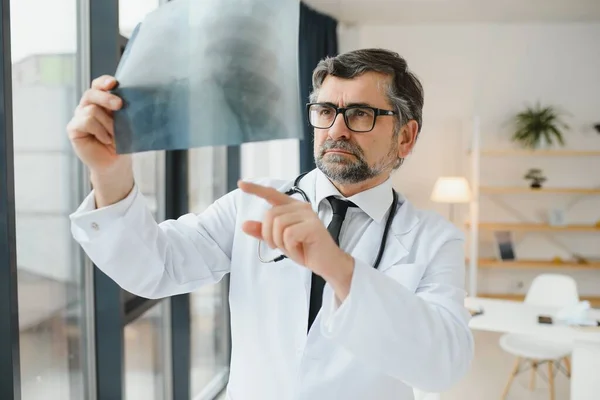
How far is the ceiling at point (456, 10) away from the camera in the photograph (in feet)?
15.1

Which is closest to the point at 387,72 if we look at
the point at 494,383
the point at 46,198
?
the point at 46,198

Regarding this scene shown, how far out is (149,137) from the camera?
0.80 m

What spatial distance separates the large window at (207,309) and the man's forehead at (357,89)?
223 centimetres

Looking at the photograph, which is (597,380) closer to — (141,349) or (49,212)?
(141,349)

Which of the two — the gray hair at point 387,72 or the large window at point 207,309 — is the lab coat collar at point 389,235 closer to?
the gray hair at point 387,72

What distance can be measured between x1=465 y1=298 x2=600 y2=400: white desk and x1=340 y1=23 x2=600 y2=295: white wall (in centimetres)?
200

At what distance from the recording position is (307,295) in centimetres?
122

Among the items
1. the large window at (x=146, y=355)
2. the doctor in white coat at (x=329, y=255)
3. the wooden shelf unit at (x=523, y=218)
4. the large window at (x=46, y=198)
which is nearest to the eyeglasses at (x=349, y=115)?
the doctor in white coat at (x=329, y=255)

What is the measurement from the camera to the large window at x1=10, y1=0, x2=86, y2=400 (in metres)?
1.71

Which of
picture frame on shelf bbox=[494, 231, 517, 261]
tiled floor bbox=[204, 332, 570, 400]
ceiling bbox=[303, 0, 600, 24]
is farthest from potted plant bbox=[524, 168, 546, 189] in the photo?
tiled floor bbox=[204, 332, 570, 400]

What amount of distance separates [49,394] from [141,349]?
0.81 meters

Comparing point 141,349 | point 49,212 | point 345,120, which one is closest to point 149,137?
point 345,120

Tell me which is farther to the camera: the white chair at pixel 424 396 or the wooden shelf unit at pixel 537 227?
the wooden shelf unit at pixel 537 227

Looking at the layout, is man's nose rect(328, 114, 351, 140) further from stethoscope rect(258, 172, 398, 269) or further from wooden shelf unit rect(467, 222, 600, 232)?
wooden shelf unit rect(467, 222, 600, 232)
